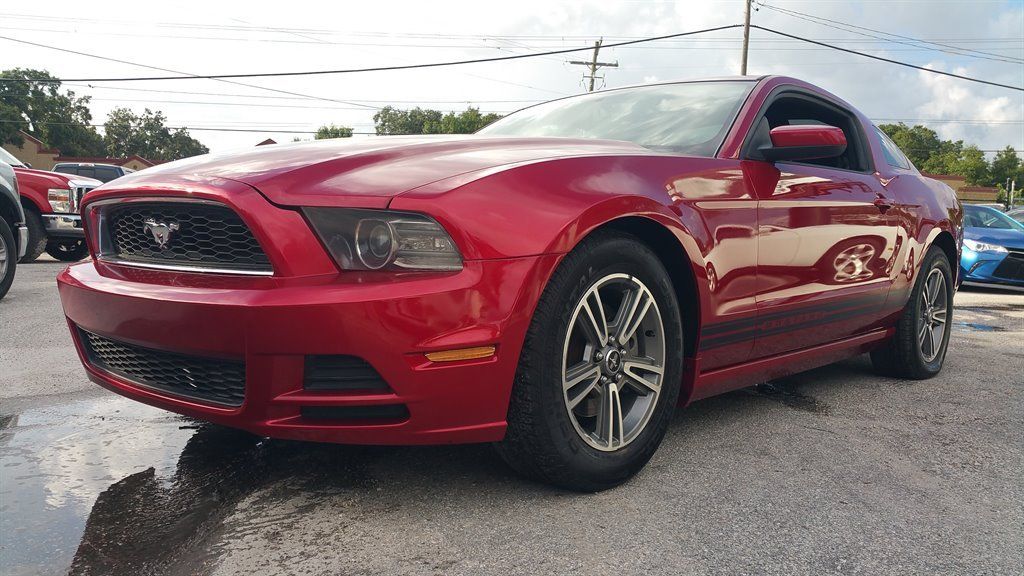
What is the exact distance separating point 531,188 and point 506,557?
3.25ft

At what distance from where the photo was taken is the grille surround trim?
2053 millimetres

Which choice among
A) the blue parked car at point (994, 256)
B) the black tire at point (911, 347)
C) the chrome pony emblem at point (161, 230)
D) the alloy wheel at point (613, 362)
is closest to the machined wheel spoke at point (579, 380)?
the alloy wheel at point (613, 362)

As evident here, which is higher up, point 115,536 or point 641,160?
point 641,160

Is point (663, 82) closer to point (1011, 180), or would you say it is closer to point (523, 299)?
point (523, 299)

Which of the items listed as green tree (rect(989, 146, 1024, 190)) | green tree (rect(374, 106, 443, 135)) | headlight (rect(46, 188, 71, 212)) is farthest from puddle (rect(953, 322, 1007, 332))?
green tree (rect(989, 146, 1024, 190))

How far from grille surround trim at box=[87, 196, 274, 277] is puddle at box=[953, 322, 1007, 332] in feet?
21.4

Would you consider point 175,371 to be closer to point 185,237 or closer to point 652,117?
point 185,237

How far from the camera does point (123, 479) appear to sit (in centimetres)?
241

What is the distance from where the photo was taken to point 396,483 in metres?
2.39

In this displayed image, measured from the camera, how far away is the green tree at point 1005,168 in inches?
3802

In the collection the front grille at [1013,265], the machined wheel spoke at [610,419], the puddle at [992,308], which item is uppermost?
the machined wheel spoke at [610,419]

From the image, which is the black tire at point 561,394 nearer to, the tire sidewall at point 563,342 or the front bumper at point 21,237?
the tire sidewall at point 563,342

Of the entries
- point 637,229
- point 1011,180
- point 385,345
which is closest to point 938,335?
point 637,229

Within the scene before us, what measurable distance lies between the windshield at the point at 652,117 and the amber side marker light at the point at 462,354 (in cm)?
133
